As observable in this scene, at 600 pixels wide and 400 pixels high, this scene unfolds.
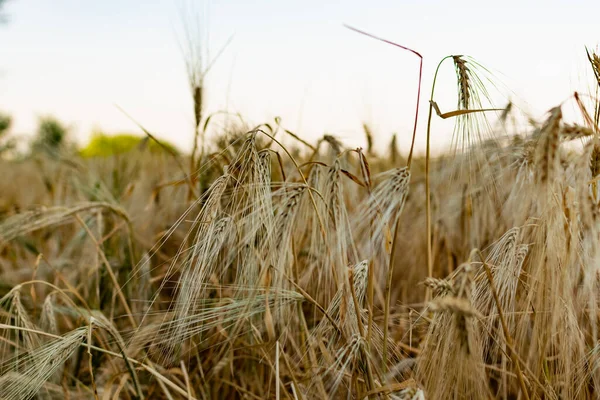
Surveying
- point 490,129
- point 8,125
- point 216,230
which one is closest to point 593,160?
point 490,129

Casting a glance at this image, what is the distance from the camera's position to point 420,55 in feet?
2.16

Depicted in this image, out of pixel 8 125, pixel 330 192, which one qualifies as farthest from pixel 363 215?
pixel 8 125

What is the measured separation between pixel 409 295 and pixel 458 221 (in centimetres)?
28

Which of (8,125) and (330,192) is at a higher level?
(8,125)

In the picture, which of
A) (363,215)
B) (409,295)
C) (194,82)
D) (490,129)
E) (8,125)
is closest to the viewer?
(490,129)

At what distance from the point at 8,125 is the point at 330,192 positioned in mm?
12283

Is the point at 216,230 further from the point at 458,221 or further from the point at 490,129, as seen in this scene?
the point at 458,221

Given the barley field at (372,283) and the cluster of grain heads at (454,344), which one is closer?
the cluster of grain heads at (454,344)

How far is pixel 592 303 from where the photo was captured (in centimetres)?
64

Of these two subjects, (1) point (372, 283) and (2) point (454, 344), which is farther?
(1) point (372, 283)

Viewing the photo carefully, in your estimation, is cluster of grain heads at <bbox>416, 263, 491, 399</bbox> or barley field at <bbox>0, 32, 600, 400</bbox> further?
barley field at <bbox>0, 32, 600, 400</bbox>

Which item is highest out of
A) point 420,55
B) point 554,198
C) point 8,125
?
point 8,125

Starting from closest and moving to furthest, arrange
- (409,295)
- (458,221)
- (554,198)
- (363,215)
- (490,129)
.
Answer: (554,198)
(490,129)
(363,215)
(409,295)
(458,221)

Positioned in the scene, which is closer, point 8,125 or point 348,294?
point 348,294
